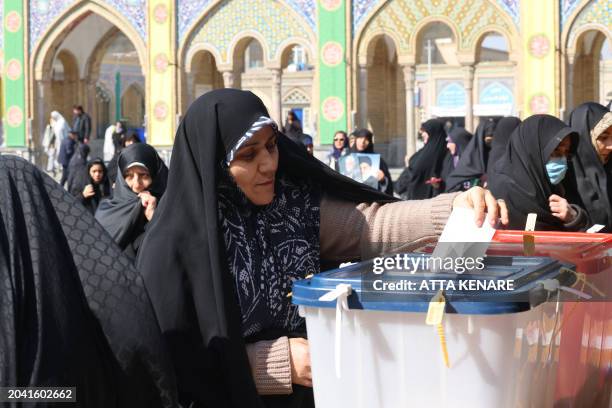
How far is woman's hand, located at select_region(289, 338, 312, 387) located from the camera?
2.11 metres

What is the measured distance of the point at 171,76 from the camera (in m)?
17.7

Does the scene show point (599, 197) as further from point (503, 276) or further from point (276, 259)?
point (503, 276)

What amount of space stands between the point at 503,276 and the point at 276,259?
745mm

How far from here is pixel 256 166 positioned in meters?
2.21

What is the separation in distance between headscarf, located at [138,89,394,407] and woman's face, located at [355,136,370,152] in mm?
7854

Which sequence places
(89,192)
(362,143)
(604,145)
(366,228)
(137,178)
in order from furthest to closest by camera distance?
1. (362,143)
2. (89,192)
3. (137,178)
4. (604,145)
5. (366,228)

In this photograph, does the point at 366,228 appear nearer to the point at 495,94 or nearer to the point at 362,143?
the point at 362,143

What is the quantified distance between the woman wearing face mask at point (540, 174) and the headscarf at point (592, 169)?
0.25 m

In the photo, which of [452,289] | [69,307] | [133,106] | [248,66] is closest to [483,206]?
[452,289]

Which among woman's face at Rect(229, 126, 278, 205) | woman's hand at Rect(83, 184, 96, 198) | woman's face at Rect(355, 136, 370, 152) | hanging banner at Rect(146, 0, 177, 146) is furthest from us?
hanging banner at Rect(146, 0, 177, 146)

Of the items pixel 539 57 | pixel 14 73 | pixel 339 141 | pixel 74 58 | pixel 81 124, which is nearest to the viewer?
pixel 339 141

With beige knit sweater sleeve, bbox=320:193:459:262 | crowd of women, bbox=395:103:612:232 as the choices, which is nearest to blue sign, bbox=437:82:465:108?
crowd of women, bbox=395:103:612:232

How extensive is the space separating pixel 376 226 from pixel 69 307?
826 millimetres

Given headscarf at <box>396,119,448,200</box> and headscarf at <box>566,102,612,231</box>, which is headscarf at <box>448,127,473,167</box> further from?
headscarf at <box>566,102,612,231</box>
